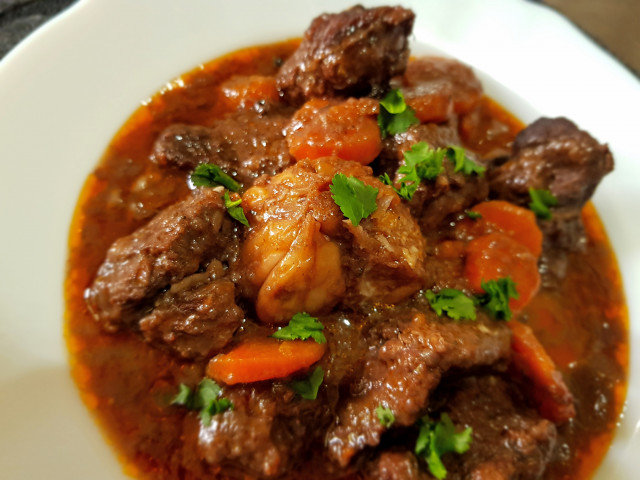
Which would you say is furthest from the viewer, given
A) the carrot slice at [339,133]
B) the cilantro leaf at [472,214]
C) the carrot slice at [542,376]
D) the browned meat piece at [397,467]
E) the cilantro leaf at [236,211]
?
the cilantro leaf at [472,214]

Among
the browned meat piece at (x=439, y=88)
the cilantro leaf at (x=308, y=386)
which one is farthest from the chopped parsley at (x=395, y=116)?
the cilantro leaf at (x=308, y=386)

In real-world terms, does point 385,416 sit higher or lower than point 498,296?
higher

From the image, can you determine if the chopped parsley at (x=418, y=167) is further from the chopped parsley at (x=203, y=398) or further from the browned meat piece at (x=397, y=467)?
the chopped parsley at (x=203, y=398)

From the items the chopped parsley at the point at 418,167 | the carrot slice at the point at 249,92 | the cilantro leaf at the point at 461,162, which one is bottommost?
the cilantro leaf at the point at 461,162

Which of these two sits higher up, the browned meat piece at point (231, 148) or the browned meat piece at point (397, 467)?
the browned meat piece at point (231, 148)

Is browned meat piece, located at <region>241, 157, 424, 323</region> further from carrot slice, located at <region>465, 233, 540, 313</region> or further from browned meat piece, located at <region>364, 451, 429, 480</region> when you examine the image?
browned meat piece, located at <region>364, 451, 429, 480</region>

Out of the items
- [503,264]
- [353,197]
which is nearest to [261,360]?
[353,197]

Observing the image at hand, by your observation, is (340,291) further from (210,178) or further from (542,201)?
(542,201)

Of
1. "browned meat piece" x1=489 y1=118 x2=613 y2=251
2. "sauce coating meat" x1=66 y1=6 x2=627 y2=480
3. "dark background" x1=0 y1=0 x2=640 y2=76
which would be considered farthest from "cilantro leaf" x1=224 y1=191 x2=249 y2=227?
"dark background" x1=0 y1=0 x2=640 y2=76
